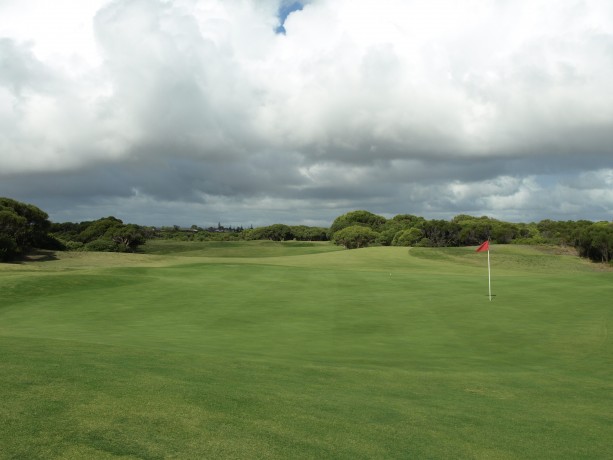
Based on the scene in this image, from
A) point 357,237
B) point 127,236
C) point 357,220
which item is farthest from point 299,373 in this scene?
point 357,220

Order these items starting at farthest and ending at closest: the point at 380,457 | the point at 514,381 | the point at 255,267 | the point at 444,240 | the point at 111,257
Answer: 1. the point at 444,240
2. the point at 111,257
3. the point at 255,267
4. the point at 514,381
5. the point at 380,457

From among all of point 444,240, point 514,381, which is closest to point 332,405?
point 514,381

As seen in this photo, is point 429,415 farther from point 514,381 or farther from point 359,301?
point 359,301

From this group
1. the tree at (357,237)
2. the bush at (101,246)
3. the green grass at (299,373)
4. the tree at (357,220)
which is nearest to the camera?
the green grass at (299,373)

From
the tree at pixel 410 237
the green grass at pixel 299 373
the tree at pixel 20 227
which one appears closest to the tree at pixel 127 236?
the tree at pixel 20 227

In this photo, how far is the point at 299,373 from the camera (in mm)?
13555

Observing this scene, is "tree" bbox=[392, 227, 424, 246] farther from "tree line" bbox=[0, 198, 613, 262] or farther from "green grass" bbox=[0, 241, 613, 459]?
"green grass" bbox=[0, 241, 613, 459]

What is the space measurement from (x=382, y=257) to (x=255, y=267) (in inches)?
1488

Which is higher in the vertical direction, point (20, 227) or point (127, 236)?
point (20, 227)

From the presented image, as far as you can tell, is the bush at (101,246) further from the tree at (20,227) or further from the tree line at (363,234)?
the tree at (20,227)

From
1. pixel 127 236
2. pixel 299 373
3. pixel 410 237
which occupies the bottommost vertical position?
pixel 299 373

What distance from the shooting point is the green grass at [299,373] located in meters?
7.56

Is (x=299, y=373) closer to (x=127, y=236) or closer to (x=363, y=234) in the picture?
(x=127, y=236)

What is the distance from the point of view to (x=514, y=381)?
14.7 metres
